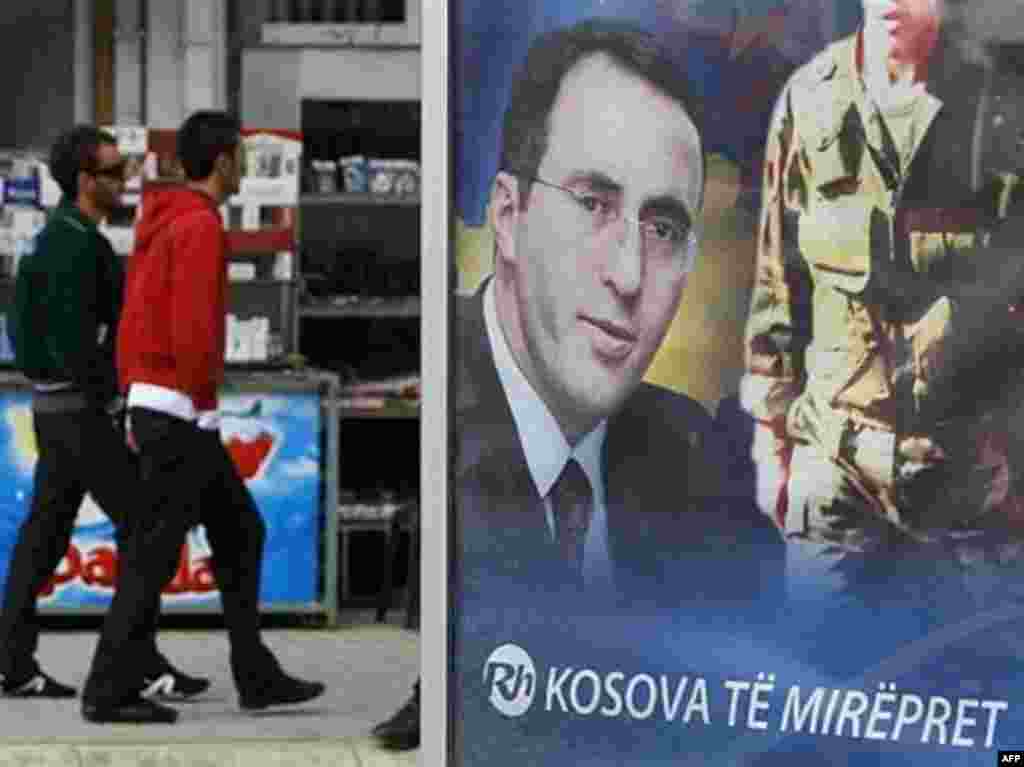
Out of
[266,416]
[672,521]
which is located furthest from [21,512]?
[672,521]

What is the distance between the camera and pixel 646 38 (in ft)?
19.0

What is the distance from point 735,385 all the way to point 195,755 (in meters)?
3.27

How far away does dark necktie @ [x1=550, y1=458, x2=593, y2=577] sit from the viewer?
589 centimetres

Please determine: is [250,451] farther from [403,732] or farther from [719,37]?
[719,37]

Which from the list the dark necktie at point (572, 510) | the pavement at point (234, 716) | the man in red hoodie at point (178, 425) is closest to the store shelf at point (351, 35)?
the pavement at point (234, 716)

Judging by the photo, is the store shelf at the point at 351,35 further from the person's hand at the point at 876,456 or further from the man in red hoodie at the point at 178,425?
the person's hand at the point at 876,456

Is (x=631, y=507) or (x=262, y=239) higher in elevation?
(x=262, y=239)

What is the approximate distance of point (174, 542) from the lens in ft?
29.3

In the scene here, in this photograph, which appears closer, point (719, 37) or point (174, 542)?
point (719, 37)

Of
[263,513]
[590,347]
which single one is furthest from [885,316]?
[263,513]

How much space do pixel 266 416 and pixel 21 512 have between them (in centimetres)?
100

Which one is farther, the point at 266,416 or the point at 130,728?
the point at 266,416

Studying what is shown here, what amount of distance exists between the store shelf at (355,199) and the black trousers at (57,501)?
267 centimetres

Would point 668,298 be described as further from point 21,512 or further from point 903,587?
point 21,512
